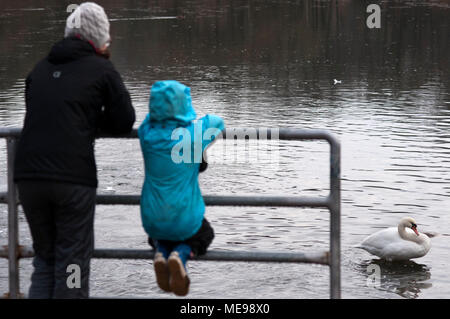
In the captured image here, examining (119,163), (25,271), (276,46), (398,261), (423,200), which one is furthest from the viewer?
(276,46)

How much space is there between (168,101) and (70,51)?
52 cm

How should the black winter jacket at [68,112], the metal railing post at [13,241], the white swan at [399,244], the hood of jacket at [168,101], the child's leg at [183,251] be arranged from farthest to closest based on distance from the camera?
the white swan at [399,244], the metal railing post at [13,241], the child's leg at [183,251], the hood of jacket at [168,101], the black winter jacket at [68,112]

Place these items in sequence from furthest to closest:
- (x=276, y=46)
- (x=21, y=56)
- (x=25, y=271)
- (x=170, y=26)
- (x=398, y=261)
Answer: (x=170, y=26), (x=276, y=46), (x=21, y=56), (x=398, y=261), (x=25, y=271)

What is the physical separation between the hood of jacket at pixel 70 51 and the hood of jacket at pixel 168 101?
368 millimetres

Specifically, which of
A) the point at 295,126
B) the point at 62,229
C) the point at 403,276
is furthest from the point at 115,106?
the point at 295,126

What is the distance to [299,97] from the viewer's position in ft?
64.9

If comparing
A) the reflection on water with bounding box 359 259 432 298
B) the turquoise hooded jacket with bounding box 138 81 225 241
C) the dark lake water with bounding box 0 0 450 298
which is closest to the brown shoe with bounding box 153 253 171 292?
the turquoise hooded jacket with bounding box 138 81 225 241

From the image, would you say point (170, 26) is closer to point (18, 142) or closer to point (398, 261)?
point (398, 261)

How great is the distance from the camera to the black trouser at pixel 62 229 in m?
4.37

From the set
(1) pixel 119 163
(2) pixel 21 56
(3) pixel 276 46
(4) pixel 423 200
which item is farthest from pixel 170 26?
(4) pixel 423 200

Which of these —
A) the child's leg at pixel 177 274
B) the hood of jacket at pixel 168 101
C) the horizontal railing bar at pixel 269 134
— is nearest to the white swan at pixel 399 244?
the horizontal railing bar at pixel 269 134

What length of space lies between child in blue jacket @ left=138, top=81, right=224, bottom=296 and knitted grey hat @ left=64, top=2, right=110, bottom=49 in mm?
358

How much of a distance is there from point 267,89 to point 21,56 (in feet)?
32.8

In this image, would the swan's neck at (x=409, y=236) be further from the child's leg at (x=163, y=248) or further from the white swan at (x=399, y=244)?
the child's leg at (x=163, y=248)
